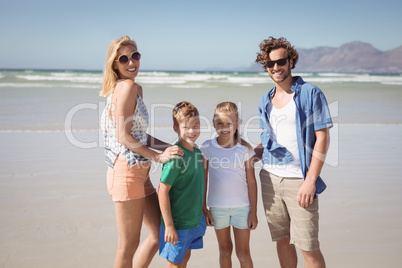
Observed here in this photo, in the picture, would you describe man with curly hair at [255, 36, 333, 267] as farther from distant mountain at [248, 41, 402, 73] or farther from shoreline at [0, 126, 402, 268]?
distant mountain at [248, 41, 402, 73]

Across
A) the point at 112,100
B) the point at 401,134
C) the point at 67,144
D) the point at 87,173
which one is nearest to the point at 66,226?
the point at 87,173

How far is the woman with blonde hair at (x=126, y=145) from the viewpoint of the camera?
2.37 metres

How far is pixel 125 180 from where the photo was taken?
7.82 feet

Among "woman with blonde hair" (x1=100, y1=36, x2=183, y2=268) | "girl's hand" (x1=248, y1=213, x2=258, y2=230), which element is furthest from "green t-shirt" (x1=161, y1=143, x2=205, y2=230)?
"girl's hand" (x1=248, y1=213, x2=258, y2=230)

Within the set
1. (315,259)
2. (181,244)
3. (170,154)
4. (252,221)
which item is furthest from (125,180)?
(315,259)

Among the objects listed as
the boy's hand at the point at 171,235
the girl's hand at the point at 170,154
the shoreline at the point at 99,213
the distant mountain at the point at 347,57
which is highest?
the distant mountain at the point at 347,57

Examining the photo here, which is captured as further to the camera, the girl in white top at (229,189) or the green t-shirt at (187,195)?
the girl in white top at (229,189)

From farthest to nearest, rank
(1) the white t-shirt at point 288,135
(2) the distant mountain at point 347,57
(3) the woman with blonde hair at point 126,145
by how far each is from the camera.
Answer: (2) the distant mountain at point 347,57, (1) the white t-shirt at point 288,135, (3) the woman with blonde hair at point 126,145

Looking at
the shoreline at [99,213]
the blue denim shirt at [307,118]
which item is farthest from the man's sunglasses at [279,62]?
the shoreline at [99,213]

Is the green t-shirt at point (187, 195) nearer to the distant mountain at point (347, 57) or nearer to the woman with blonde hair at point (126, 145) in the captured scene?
the woman with blonde hair at point (126, 145)

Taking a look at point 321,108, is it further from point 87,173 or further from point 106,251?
point 87,173

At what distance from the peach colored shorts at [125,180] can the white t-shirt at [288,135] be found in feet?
3.54

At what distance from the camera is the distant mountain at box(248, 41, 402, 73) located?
296 ft

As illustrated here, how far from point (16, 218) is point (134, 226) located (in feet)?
7.84
